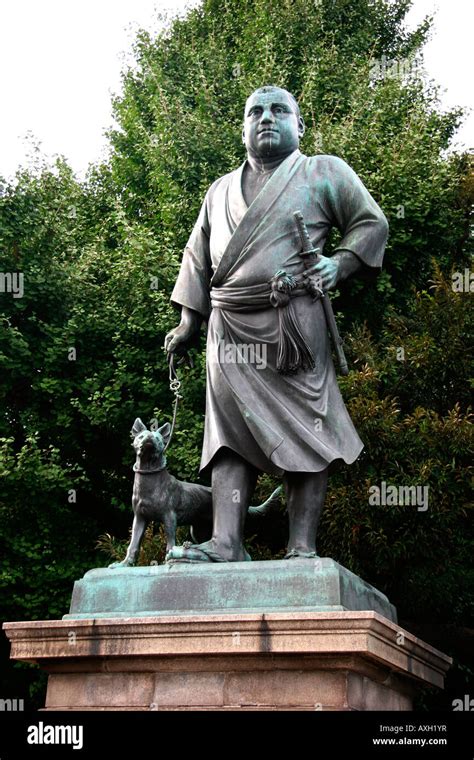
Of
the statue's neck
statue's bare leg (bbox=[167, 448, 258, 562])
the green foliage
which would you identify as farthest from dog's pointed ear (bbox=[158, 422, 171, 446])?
the green foliage

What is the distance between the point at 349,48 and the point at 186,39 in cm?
382

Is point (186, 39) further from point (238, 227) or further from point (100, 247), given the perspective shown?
point (238, 227)

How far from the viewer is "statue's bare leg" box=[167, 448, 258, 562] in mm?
6938

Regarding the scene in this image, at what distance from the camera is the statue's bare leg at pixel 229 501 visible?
22.8ft

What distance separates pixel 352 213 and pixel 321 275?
24.3 inches

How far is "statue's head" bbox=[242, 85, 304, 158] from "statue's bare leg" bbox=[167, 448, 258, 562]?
2.20m

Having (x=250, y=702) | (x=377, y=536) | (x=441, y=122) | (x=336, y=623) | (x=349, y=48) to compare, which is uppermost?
(x=349, y=48)

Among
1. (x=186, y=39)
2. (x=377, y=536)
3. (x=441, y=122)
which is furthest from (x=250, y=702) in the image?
(x=186, y=39)

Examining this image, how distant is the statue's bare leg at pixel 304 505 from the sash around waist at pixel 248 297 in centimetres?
117

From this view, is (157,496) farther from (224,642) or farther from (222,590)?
(224,642)

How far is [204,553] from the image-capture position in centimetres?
677

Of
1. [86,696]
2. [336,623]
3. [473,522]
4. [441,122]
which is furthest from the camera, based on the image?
[441,122]

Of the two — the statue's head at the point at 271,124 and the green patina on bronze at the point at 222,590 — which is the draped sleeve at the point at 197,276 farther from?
the green patina on bronze at the point at 222,590

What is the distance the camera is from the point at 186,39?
2323 centimetres
